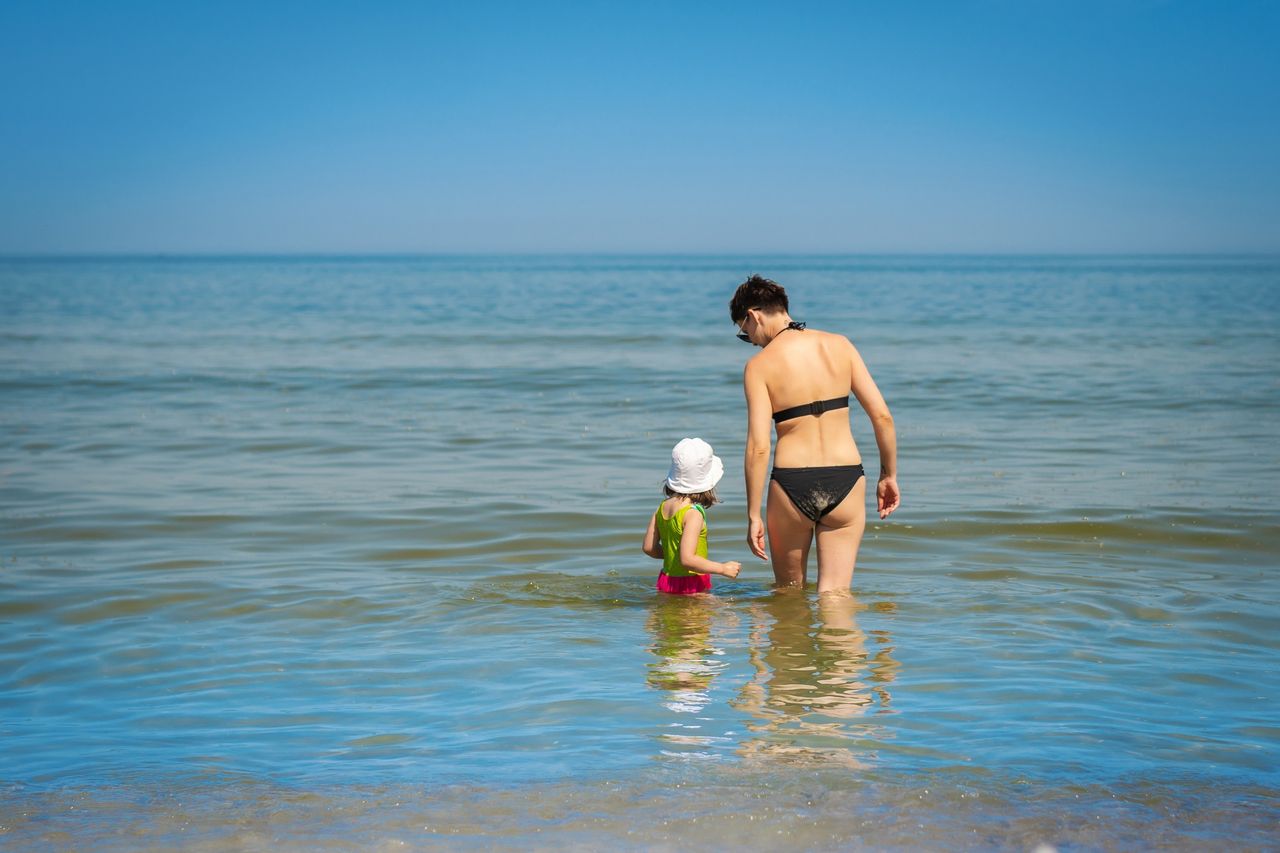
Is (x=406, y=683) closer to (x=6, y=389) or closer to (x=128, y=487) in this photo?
(x=128, y=487)

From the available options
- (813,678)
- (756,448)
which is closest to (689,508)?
(756,448)

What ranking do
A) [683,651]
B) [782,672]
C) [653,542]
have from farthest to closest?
[653,542] → [683,651] → [782,672]

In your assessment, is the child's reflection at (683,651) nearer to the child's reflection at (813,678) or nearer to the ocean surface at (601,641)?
the ocean surface at (601,641)

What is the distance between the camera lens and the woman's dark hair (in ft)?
19.0

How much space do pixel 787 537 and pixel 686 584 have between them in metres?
0.75

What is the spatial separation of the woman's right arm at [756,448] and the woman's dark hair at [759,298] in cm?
26

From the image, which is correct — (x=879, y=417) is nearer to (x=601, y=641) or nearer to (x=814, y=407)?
(x=814, y=407)

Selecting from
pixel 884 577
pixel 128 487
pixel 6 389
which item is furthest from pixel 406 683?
pixel 6 389

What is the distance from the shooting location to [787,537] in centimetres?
611

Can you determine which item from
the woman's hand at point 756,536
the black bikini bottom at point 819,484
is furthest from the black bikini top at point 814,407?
the woman's hand at point 756,536

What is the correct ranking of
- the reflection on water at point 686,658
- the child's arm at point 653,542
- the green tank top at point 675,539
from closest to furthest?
the reflection on water at point 686,658 < the green tank top at point 675,539 < the child's arm at point 653,542

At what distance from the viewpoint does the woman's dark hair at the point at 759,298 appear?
5.80m

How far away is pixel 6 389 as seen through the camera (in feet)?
58.6

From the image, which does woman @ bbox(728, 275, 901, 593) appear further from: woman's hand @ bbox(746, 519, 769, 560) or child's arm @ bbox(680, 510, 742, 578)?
child's arm @ bbox(680, 510, 742, 578)
